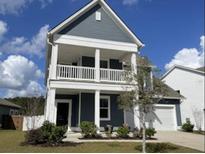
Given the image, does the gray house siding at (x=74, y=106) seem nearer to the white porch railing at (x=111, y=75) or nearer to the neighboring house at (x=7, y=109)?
the white porch railing at (x=111, y=75)

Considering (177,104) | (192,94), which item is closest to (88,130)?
(177,104)

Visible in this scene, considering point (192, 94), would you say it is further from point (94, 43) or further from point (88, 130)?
point (88, 130)

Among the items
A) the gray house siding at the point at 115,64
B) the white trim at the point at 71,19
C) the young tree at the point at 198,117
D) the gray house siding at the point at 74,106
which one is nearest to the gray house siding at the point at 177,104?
the young tree at the point at 198,117

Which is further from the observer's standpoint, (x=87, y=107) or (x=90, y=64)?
(x=90, y=64)

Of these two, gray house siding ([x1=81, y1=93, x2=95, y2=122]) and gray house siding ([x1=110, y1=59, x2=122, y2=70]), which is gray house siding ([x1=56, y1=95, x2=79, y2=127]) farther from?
gray house siding ([x1=110, y1=59, x2=122, y2=70])

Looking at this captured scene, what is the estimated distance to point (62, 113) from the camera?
18906 mm

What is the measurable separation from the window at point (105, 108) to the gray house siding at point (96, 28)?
16.9ft

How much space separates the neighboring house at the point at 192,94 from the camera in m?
24.4

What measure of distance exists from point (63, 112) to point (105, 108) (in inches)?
146

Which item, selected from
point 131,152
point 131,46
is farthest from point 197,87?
point 131,152

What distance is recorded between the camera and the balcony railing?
52.5ft

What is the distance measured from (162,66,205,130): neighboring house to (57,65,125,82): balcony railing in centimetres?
1165

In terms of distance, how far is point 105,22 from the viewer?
17953 mm

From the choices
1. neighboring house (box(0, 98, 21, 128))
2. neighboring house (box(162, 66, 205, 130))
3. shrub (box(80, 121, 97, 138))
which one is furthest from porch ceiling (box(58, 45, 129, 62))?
neighboring house (box(0, 98, 21, 128))
